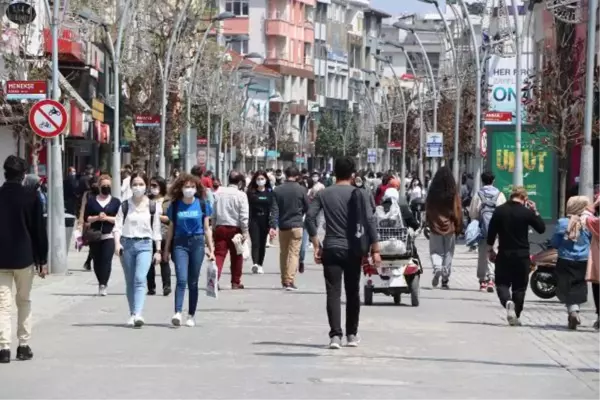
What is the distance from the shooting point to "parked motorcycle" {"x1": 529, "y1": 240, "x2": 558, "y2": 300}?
23906 millimetres

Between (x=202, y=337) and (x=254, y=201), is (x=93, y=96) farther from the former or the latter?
(x=202, y=337)

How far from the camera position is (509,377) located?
45.7 ft

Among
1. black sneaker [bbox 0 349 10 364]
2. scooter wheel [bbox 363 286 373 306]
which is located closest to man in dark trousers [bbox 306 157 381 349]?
black sneaker [bbox 0 349 10 364]

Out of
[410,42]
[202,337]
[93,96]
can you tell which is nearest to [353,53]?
[410,42]

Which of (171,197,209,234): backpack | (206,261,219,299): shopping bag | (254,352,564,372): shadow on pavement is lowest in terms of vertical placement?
(254,352,564,372): shadow on pavement

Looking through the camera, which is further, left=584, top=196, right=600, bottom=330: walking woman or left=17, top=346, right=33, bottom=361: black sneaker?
left=584, top=196, right=600, bottom=330: walking woman

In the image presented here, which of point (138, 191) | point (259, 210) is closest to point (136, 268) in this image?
point (138, 191)

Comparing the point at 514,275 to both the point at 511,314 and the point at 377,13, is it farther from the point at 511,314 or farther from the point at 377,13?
the point at 377,13

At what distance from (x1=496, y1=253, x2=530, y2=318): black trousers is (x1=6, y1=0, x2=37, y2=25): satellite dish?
25527 mm

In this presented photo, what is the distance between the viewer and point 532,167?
141 feet

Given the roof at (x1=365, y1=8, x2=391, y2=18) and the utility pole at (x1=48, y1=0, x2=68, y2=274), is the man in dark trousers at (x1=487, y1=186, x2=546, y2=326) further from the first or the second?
the roof at (x1=365, y1=8, x2=391, y2=18)

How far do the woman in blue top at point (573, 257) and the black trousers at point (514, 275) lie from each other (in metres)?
0.43

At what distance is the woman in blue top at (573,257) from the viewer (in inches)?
755

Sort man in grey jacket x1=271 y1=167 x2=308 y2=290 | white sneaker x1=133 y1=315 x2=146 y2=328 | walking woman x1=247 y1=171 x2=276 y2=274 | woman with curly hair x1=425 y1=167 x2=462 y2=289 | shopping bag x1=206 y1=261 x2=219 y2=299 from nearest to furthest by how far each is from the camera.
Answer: white sneaker x1=133 y1=315 x2=146 y2=328 < shopping bag x1=206 y1=261 x2=219 y2=299 < woman with curly hair x1=425 y1=167 x2=462 y2=289 < man in grey jacket x1=271 y1=167 x2=308 y2=290 < walking woman x1=247 y1=171 x2=276 y2=274
